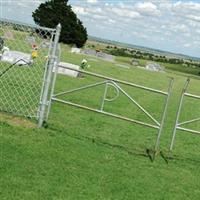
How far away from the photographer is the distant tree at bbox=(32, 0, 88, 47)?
74812 mm

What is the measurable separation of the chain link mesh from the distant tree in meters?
49.9

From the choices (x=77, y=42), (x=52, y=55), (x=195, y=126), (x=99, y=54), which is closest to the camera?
(x=52, y=55)

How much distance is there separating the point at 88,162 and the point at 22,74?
1295cm

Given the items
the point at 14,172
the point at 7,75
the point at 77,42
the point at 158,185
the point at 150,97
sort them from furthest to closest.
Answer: the point at 77,42 → the point at 150,97 → the point at 7,75 → the point at 158,185 → the point at 14,172

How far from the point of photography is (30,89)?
17.1 meters

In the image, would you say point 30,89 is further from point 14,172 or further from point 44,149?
point 14,172

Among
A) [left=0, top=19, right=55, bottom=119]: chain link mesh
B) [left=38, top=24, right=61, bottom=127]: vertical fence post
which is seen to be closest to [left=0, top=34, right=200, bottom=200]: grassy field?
[left=38, top=24, right=61, bottom=127]: vertical fence post

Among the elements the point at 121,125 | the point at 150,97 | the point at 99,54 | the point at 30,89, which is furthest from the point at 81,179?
the point at 99,54

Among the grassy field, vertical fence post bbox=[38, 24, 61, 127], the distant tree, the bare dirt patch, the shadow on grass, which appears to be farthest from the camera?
the distant tree

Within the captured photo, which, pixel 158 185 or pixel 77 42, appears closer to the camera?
pixel 158 185

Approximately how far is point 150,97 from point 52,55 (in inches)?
544

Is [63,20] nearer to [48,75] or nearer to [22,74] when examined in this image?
[22,74]

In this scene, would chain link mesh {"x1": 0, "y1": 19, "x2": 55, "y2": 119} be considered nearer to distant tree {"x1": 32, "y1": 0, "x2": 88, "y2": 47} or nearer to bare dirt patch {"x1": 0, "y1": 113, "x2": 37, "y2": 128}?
bare dirt patch {"x1": 0, "y1": 113, "x2": 37, "y2": 128}

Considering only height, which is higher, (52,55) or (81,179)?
(52,55)
